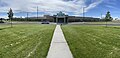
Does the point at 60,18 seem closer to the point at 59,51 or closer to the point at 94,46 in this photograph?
the point at 94,46

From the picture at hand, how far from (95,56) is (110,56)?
694mm

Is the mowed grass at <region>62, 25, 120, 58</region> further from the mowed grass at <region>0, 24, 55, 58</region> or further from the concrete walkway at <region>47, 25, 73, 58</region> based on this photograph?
the mowed grass at <region>0, 24, 55, 58</region>

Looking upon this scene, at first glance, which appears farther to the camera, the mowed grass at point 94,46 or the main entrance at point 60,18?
the main entrance at point 60,18

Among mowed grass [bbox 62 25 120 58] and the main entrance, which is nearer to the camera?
mowed grass [bbox 62 25 120 58]

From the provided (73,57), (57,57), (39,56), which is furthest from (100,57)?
(39,56)

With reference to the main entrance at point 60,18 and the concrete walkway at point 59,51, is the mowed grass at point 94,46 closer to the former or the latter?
the concrete walkway at point 59,51

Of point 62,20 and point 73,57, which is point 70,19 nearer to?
point 62,20

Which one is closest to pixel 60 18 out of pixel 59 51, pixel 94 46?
pixel 94 46

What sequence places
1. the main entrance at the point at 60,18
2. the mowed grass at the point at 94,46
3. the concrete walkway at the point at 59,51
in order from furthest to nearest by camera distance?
the main entrance at the point at 60,18, the mowed grass at the point at 94,46, the concrete walkway at the point at 59,51

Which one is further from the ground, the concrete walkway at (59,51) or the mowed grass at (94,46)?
the concrete walkway at (59,51)

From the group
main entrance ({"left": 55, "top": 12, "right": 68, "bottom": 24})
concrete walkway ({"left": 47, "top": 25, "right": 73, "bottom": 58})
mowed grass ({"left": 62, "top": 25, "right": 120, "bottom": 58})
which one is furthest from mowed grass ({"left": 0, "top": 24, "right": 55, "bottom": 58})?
main entrance ({"left": 55, "top": 12, "right": 68, "bottom": 24})

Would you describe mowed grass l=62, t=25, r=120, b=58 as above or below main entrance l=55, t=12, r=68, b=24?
below

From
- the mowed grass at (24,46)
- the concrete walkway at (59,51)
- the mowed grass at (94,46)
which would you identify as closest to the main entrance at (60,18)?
the mowed grass at (24,46)

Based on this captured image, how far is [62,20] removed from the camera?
85.4 metres
